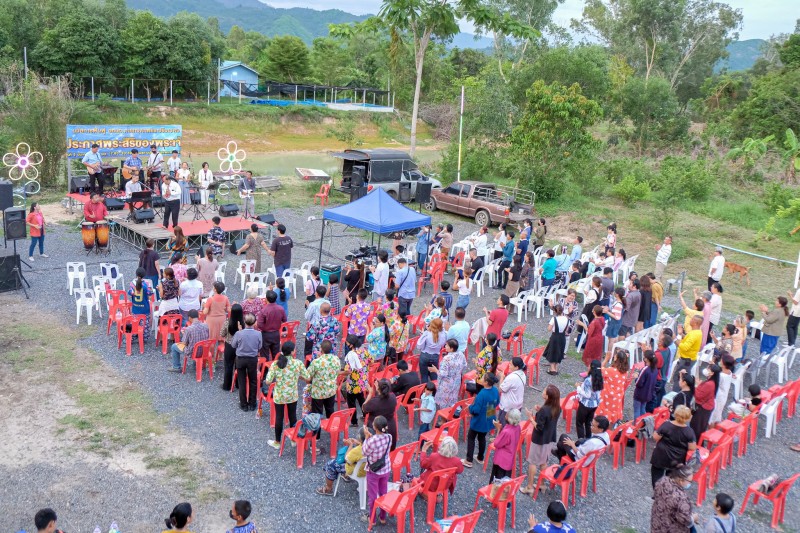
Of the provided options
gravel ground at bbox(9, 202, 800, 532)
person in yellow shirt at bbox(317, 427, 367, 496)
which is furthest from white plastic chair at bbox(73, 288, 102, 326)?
person in yellow shirt at bbox(317, 427, 367, 496)

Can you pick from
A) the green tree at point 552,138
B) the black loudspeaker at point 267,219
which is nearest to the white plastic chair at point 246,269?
the black loudspeaker at point 267,219

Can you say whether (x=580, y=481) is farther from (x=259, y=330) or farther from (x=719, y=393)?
(x=259, y=330)

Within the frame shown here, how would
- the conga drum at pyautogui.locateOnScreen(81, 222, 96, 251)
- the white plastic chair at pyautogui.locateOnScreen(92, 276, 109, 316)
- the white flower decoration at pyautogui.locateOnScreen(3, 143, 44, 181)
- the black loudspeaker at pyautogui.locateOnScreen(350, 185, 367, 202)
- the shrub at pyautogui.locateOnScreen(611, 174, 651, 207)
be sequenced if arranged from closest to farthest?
the white plastic chair at pyautogui.locateOnScreen(92, 276, 109, 316) → the conga drum at pyautogui.locateOnScreen(81, 222, 96, 251) → the white flower decoration at pyautogui.locateOnScreen(3, 143, 44, 181) → the black loudspeaker at pyautogui.locateOnScreen(350, 185, 367, 202) → the shrub at pyautogui.locateOnScreen(611, 174, 651, 207)

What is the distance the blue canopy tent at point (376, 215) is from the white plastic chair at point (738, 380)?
6.21 metres

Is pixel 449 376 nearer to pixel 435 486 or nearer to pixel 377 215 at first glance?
pixel 435 486

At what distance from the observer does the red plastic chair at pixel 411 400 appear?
26.8 ft

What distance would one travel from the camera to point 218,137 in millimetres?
42312

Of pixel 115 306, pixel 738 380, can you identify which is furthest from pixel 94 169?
pixel 738 380

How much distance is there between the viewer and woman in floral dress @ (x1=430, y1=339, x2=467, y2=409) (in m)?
7.90

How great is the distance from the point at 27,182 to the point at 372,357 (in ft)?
52.4

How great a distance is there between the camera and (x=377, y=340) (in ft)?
27.5

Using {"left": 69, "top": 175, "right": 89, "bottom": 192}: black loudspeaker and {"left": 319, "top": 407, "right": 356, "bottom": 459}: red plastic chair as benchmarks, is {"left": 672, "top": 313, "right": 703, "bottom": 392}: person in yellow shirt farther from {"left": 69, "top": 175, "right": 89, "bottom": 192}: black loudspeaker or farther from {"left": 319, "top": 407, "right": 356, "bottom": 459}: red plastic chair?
{"left": 69, "top": 175, "right": 89, "bottom": 192}: black loudspeaker

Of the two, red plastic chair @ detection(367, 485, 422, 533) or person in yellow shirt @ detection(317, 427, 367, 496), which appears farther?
person in yellow shirt @ detection(317, 427, 367, 496)

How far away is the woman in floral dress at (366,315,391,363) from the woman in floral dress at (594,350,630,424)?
8.80 feet
